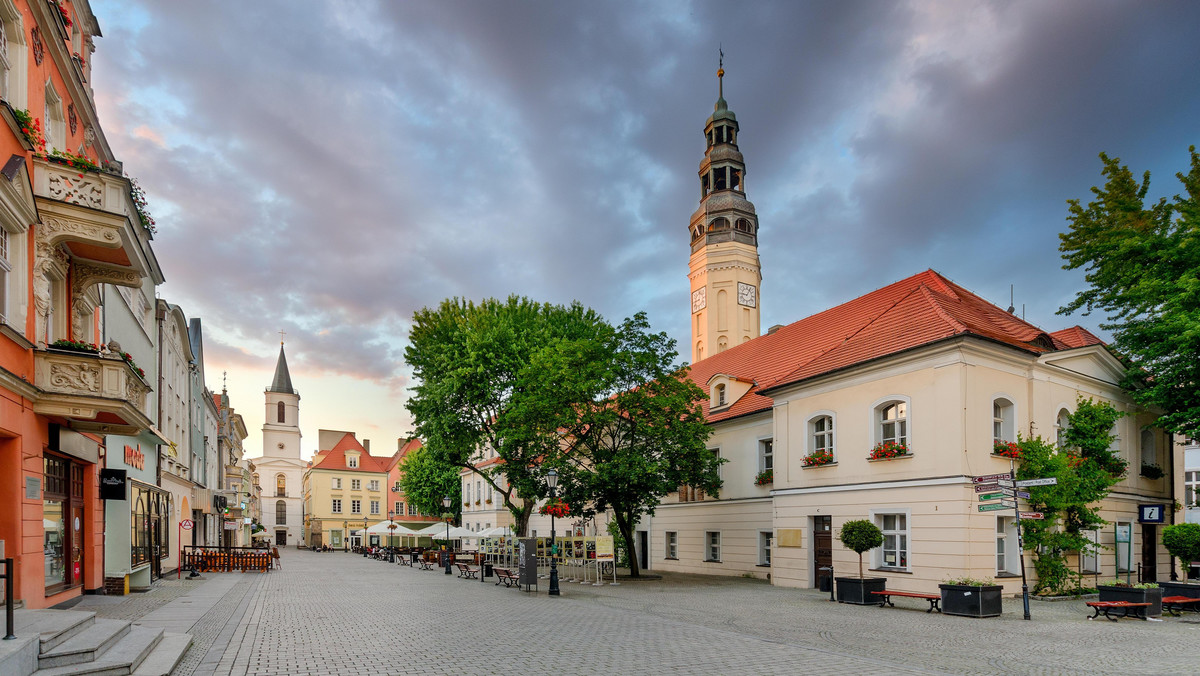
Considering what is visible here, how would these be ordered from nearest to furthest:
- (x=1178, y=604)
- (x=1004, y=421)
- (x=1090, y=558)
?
(x=1178, y=604) → (x=1004, y=421) → (x=1090, y=558)

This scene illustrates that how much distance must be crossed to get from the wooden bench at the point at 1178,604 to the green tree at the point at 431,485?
51.0m

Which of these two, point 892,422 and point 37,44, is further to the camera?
point 892,422

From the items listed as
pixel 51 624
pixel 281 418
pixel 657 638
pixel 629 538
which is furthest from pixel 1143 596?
pixel 281 418

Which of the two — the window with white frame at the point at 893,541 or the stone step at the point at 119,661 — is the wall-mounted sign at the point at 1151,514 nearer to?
the window with white frame at the point at 893,541

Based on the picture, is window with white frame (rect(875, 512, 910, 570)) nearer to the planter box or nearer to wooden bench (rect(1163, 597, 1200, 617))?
the planter box

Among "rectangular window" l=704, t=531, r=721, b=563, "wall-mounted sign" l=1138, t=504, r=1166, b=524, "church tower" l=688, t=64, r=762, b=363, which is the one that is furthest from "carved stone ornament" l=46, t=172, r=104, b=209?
"church tower" l=688, t=64, r=762, b=363

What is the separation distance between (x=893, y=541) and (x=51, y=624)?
19148mm

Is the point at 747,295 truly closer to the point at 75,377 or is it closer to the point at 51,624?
the point at 75,377

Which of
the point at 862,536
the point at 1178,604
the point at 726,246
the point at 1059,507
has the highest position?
the point at 726,246

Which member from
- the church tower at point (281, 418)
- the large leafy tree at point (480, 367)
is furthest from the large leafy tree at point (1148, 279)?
the church tower at point (281, 418)

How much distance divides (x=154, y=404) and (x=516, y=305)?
16.0 meters

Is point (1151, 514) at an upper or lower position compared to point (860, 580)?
upper

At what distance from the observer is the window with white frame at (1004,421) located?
838 inches

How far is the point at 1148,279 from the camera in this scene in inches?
922
